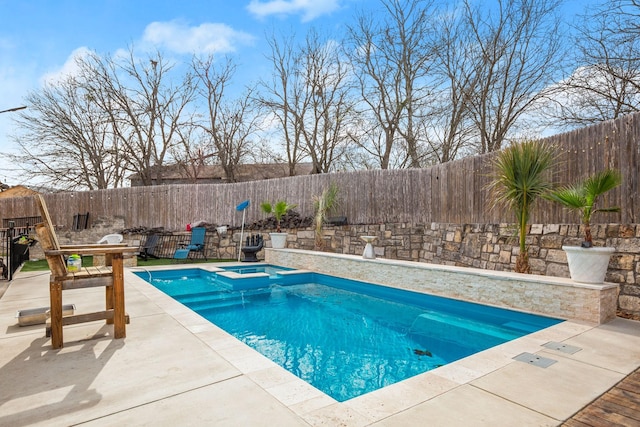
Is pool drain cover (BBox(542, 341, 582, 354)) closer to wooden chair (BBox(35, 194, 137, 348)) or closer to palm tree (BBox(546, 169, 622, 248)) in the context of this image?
palm tree (BBox(546, 169, 622, 248))

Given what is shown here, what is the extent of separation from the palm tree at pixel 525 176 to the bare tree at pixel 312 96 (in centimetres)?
1030

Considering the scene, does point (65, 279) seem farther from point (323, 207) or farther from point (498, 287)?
point (323, 207)

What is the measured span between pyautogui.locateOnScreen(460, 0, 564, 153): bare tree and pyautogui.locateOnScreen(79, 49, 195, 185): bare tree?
12814mm

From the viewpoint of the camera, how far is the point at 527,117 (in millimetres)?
11016

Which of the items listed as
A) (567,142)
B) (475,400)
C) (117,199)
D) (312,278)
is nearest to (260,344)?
(475,400)

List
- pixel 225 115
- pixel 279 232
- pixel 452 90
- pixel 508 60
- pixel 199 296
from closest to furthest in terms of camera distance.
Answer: pixel 199 296
pixel 279 232
pixel 508 60
pixel 452 90
pixel 225 115

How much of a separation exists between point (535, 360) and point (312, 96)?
14109 mm

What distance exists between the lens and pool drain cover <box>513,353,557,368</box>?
103 inches

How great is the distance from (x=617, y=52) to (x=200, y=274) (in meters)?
10.8

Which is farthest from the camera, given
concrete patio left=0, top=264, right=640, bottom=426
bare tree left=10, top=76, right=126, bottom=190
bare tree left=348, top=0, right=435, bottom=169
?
bare tree left=10, top=76, right=126, bottom=190

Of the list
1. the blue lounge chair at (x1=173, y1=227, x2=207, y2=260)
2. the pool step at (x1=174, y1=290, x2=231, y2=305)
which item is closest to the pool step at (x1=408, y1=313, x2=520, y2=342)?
the pool step at (x1=174, y1=290, x2=231, y2=305)

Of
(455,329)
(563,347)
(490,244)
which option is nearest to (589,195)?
(563,347)

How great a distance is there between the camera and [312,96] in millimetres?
15188

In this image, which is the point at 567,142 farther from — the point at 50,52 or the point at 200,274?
the point at 50,52
